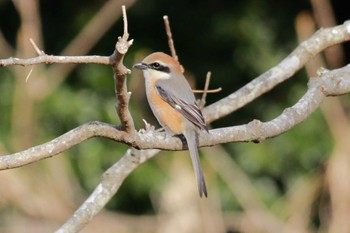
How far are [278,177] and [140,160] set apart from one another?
379cm

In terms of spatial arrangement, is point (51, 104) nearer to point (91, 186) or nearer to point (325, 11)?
point (91, 186)

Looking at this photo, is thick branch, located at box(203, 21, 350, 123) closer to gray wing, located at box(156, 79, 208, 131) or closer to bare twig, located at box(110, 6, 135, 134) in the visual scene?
gray wing, located at box(156, 79, 208, 131)

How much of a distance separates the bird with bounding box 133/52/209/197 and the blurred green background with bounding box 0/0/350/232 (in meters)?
1.67

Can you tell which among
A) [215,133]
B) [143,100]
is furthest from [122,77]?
[143,100]

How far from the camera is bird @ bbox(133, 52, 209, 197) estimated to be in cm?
399

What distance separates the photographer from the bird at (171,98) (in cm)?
399

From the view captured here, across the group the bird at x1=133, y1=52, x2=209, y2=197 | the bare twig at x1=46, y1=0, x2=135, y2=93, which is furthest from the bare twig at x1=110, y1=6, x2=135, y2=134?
the bare twig at x1=46, y1=0, x2=135, y2=93

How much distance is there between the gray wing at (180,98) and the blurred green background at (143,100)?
1.71m

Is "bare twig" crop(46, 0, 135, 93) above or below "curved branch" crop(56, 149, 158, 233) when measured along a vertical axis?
above

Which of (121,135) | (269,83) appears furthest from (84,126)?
(269,83)

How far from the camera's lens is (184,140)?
3.68 meters

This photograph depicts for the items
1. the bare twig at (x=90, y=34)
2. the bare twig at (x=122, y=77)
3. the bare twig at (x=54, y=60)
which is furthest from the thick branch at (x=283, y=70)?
the bare twig at (x=90, y=34)

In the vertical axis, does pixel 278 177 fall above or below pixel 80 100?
below

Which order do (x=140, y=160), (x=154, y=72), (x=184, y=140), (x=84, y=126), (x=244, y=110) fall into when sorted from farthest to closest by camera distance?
(x=244, y=110), (x=154, y=72), (x=140, y=160), (x=184, y=140), (x=84, y=126)
